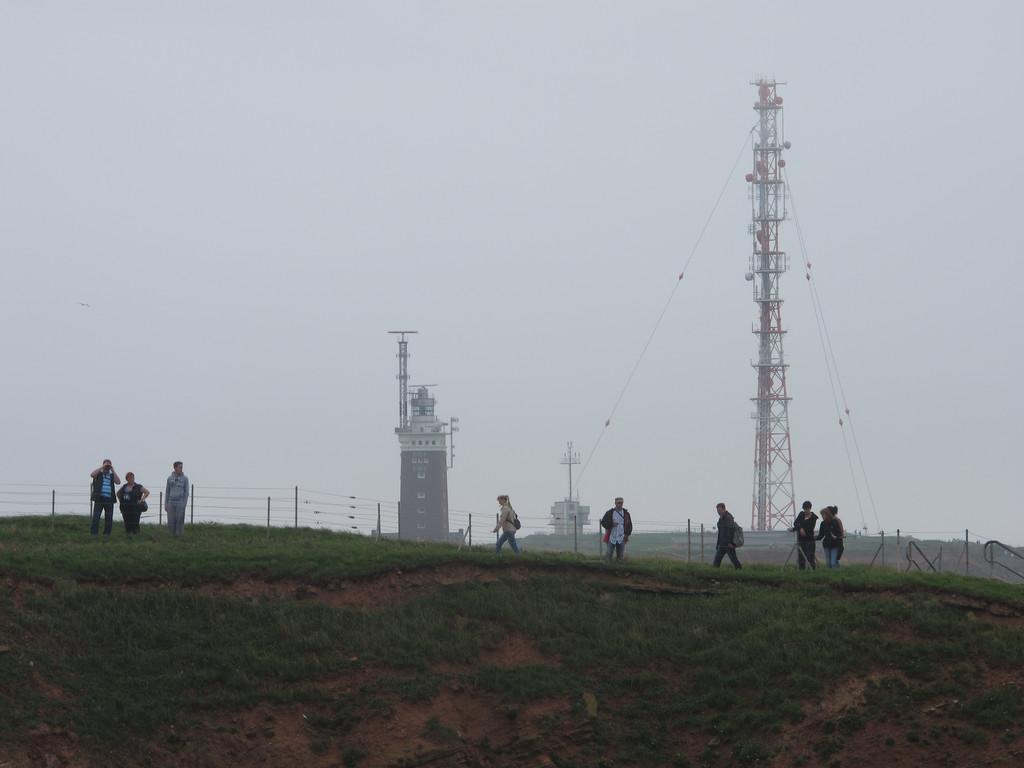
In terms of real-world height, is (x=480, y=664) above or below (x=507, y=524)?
below

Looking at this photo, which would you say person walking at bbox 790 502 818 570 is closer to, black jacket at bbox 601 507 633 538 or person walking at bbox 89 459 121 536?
black jacket at bbox 601 507 633 538

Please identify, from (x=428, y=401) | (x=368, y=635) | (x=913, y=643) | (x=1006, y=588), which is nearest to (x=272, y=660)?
(x=368, y=635)

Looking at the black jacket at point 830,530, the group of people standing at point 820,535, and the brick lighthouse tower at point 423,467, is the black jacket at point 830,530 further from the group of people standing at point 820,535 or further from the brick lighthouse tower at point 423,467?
the brick lighthouse tower at point 423,467

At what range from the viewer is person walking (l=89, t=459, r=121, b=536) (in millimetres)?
28109

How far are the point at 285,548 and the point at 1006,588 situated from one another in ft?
53.5

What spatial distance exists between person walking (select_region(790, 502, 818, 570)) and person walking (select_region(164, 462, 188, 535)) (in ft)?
47.5

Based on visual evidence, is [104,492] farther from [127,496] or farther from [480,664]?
[480,664]

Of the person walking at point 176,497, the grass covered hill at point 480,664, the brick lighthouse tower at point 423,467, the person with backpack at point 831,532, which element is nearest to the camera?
the grass covered hill at point 480,664

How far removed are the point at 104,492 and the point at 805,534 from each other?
16.7 m

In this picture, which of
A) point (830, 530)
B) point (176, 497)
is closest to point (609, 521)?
point (830, 530)

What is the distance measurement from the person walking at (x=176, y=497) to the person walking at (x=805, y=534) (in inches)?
570

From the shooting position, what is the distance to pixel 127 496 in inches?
1122

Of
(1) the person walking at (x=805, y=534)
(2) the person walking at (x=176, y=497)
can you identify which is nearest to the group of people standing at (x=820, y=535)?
(1) the person walking at (x=805, y=534)

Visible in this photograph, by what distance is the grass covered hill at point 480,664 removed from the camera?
66.2 ft
